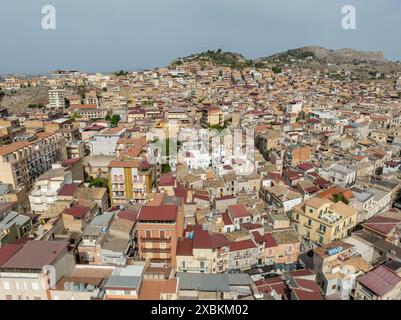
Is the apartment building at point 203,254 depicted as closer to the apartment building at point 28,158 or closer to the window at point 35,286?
the window at point 35,286

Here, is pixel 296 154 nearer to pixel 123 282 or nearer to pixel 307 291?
pixel 307 291

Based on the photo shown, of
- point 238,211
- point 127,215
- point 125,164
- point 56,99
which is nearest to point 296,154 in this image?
point 238,211

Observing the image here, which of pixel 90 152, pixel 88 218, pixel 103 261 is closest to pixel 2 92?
pixel 90 152

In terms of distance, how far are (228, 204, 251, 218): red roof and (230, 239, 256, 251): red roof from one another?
2.32 meters

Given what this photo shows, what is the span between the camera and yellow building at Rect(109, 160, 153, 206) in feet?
73.5

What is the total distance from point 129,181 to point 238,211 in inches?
337

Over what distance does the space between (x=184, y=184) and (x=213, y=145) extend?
7831 millimetres

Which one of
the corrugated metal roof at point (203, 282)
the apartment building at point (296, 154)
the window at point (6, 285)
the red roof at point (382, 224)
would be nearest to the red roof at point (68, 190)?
the window at point (6, 285)

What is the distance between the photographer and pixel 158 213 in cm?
1507

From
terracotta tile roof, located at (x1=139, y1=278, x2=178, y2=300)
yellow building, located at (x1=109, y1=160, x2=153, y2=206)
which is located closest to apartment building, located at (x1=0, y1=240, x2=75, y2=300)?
terracotta tile roof, located at (x1=139, y1=278, x2=178, y2=300)

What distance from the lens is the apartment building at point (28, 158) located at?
23.2 m

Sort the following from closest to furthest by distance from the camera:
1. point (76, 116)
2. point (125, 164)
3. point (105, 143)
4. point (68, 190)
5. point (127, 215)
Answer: point (127, 215) < point (68, 190) < point (125, 164) < point (105, 143) < point (76, 116)

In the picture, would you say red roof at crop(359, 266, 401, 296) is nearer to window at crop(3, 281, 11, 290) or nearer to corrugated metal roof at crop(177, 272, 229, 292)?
corrugated metal roof at crop(177, 272, 229, 292)

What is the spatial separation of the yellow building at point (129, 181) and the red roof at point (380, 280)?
585 inches
